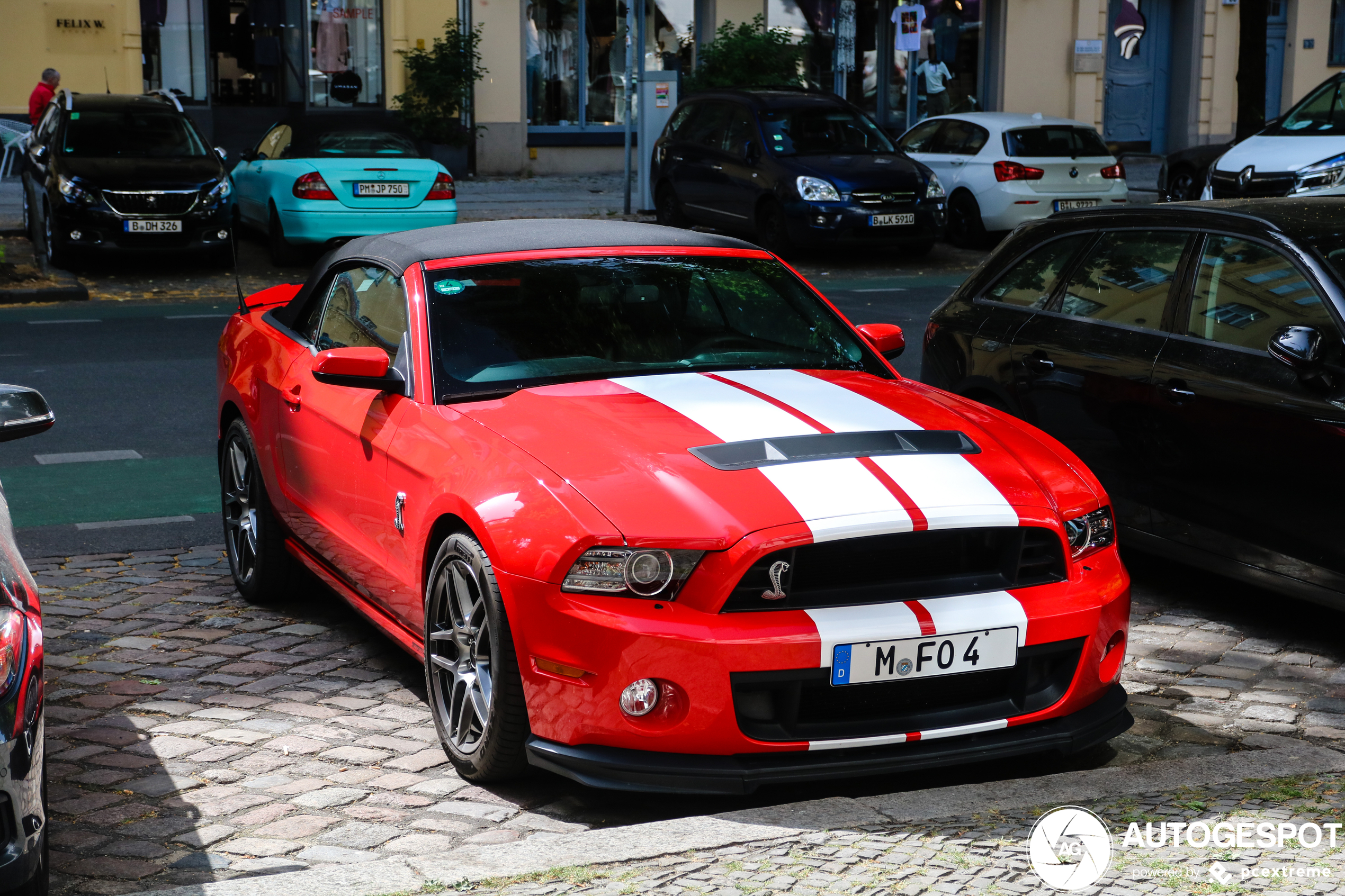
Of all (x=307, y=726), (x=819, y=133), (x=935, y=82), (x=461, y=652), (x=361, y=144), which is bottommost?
(x=307, y=726)

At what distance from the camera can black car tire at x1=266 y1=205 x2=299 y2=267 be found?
1692cm

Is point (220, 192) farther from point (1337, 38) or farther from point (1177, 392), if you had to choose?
point (1337, 38)

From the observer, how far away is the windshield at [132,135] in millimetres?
16844

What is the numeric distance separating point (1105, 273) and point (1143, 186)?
20.5m

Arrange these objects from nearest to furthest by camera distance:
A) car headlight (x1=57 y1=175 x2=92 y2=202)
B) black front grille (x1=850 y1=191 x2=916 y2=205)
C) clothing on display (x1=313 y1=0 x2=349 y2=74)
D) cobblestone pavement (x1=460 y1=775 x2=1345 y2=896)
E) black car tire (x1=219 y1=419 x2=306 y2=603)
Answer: cobblestone pavement (x1=460 y1=775 x2=1345 y2=896)
black car tire (x1=219 y1=419 x2=306 y2=603)
car headlight (x1=57 y1=175 x2=92 y2=202)
black front grille (x1=850 y1=191 x2=916 y2=205)
clothing on display (x1=313 y1=0 x2=349 y2=74)

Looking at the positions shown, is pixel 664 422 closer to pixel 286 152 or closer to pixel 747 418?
pixel 747 418

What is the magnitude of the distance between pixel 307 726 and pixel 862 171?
44.8ft

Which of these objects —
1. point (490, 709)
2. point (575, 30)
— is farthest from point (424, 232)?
point (575, 30)

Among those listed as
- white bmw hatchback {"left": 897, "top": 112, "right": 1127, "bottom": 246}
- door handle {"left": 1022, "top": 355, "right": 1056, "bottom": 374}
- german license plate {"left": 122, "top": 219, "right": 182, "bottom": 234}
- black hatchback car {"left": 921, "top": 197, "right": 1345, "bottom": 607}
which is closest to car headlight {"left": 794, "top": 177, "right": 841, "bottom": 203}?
white bmw hatchback {"left": 897, "top": 112, "right": 1127, "bottom": 246}

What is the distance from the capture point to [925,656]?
4113 mm

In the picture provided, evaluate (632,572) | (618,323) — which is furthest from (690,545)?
(618,323)

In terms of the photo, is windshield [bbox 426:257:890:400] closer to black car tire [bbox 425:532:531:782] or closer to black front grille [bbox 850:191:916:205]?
black car tire [bbox 425:532:531:782]

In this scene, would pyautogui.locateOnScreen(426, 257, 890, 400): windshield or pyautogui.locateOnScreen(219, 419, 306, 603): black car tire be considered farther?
pyautogui.locateOnScreen(219, 419, 306, 603): black car tire

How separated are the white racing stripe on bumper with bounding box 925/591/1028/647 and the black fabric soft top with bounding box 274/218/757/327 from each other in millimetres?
2003
